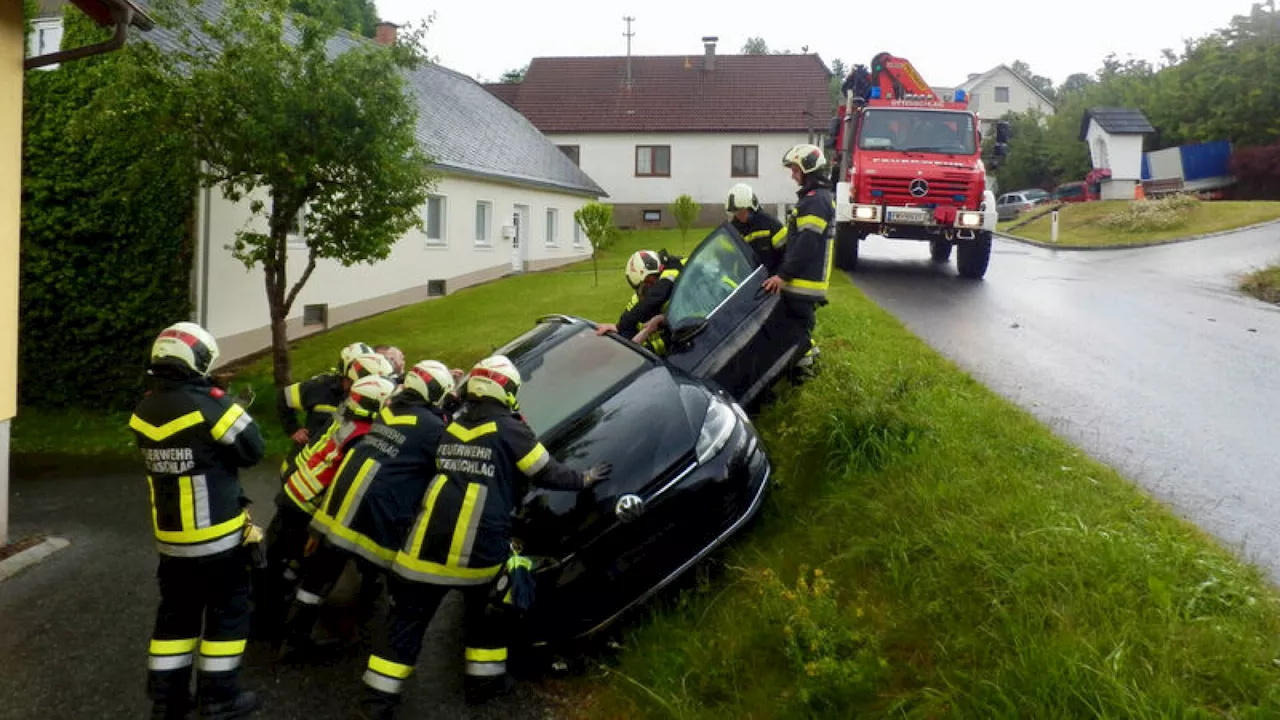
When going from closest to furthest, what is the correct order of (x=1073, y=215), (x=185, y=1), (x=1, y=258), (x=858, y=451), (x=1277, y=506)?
(x=1277, y=506), (x=858, y=451), (x=1, y=258), (x=185, y=1), (x=1073, y=215)

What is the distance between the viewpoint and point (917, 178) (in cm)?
1420

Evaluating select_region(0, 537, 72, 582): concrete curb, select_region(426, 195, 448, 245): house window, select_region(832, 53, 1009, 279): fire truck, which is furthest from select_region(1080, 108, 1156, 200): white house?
select_region(0, 537, 72, 582): concrete curb

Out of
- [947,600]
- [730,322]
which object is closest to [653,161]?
[730,322]

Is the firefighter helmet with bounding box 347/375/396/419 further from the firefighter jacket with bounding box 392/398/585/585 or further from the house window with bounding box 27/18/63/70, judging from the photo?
the house window with bounding box 27/18/63/70

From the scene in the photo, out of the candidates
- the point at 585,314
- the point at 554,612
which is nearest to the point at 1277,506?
the point at 554,612

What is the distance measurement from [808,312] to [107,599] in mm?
4775

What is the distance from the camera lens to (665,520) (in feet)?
15.1

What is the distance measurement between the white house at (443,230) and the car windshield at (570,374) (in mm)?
7428

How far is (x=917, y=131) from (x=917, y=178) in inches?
46.7

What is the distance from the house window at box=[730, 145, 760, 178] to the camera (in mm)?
38156

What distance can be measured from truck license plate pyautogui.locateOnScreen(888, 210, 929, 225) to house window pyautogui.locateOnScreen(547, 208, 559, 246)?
52.6 ft

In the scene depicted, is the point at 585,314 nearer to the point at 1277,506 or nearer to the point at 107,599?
the point at 107,599

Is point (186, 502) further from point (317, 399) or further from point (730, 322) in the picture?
point (730, 322)

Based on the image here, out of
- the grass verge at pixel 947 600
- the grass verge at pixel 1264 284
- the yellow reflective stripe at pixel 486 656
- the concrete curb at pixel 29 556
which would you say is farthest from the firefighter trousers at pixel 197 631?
the grass verge at pixel 1264 284
